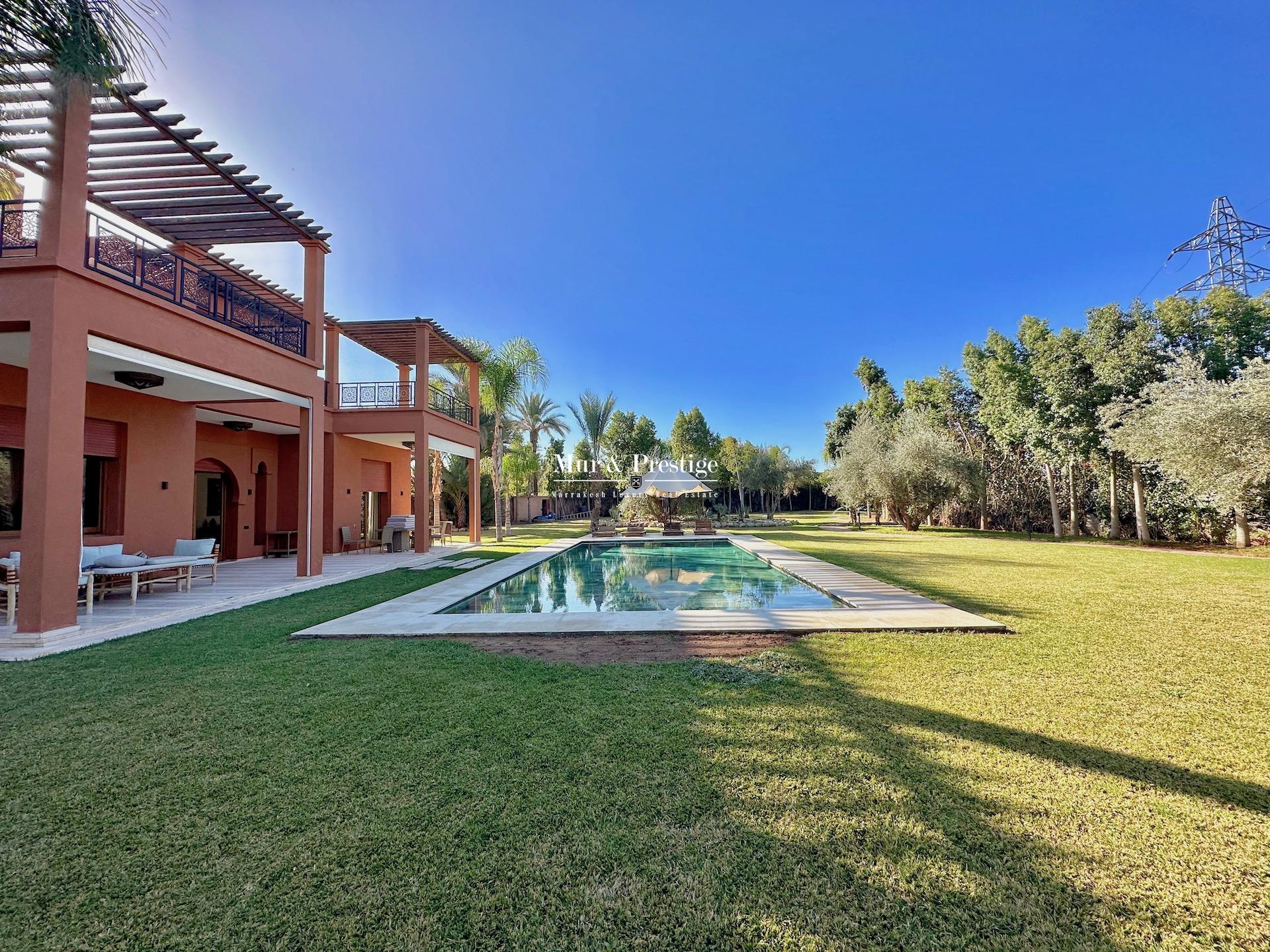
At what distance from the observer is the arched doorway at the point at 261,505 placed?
1523 centimetres

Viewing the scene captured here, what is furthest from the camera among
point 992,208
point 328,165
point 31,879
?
point 992,208

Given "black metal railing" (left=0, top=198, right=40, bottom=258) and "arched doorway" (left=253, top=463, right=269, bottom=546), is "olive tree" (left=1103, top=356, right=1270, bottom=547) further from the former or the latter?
"arched doorway" (left=253, top=463, right=269, bottom=546)

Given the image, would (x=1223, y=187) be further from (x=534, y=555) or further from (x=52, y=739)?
(x=52, y=739)

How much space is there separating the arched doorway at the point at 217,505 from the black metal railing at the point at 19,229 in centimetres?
779

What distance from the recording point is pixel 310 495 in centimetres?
1104

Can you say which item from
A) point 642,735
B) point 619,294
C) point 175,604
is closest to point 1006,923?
point 642,735

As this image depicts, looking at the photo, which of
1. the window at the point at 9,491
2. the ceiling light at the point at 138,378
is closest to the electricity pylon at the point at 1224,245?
the ceiling light at the point at 138,378

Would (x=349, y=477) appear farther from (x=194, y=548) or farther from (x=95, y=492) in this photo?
(x=95, y=492)

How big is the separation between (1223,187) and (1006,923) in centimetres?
3094

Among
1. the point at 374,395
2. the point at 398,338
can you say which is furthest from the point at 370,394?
the point at 398,338

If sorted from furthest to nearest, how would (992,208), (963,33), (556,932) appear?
(992,208) < (963,33) < (556,932)

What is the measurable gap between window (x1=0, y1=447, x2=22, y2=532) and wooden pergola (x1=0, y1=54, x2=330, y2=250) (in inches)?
180

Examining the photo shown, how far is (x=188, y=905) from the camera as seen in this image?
6.50ft

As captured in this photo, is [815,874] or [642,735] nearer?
[815,874]
